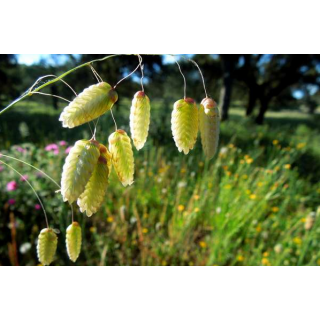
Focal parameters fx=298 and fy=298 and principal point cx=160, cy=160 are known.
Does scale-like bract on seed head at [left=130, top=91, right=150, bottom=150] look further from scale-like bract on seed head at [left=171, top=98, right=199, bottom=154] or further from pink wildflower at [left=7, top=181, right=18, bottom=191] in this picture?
pink wildflower at [left=7, top=181, right=18, bottom=191]

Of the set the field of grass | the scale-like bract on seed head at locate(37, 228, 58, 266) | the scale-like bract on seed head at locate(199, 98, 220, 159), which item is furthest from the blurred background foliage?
the scale-like bract on seed head at locate(199, 98, 220, 159)

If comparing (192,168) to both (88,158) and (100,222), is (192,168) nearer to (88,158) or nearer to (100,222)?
(100,222)


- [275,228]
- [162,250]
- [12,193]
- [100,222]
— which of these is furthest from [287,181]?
[12,193]

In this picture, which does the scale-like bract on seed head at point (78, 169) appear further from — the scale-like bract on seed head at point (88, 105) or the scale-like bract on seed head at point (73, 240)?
the scale-like bract on seed head at point (73, 240)

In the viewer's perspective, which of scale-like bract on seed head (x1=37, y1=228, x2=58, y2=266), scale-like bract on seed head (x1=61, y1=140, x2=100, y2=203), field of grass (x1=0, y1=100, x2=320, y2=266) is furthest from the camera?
field of grass (x1=0, y1=100, x2=320, y2=266)

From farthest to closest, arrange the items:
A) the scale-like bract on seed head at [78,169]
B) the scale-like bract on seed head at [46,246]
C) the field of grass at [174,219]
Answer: the field of grass at [174,219]
the scale-like bract on seed head at [46,246]
the scale-like bract on seed head at [78,169]

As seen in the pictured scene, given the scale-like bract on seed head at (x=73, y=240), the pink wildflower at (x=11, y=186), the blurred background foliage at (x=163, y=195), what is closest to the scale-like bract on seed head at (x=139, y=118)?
the scale-like bract on seed head at (x=73, y=240)

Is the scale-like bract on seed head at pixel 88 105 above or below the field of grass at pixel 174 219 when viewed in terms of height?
above

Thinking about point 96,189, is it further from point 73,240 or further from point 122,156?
point 73,240
